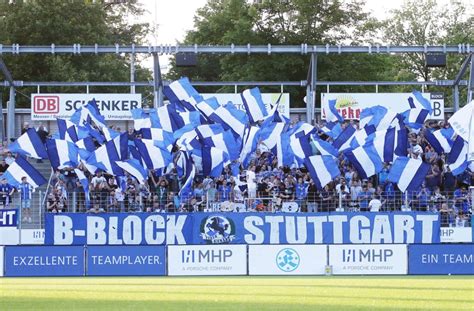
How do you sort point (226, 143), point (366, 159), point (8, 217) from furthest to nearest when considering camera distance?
point (226, 143) → point (366, 159) → point (8, 217)

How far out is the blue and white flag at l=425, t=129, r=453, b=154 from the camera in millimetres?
42312

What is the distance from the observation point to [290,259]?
35344 millimetres

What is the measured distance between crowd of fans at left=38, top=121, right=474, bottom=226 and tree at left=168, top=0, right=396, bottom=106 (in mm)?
33926

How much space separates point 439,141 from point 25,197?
15.8 meters

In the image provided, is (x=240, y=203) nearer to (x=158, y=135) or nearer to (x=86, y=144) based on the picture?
(x=158, y=135)

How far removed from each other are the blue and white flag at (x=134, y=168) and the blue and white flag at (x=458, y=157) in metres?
11.5

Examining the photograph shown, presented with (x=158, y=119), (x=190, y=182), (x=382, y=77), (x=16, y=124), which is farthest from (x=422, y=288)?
(x=382, y=77)

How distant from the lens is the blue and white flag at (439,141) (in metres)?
42.3

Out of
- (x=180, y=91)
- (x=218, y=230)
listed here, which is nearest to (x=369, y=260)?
(x=218, y=230)

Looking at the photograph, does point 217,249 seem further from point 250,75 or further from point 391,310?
point 250,75

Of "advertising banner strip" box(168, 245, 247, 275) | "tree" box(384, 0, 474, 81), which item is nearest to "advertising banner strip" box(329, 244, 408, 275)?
"advertising banner strip" box(168, 245, 247, 275)

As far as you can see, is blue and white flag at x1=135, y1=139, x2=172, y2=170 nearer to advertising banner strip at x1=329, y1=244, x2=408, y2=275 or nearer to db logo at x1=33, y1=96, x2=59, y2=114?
advertising banner strip at x1=329, y1=244, x2=408, y2=275

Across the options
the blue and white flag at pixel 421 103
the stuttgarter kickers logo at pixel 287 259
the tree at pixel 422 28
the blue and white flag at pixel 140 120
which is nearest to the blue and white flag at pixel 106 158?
the blue and white flag at pixel 140 120

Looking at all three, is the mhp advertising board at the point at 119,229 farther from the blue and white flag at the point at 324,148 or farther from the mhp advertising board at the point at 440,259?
the mhp advertising board at the point at 440,259
